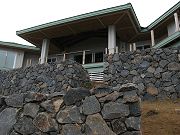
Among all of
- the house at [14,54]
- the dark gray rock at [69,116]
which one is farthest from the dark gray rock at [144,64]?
the house at [14,54]

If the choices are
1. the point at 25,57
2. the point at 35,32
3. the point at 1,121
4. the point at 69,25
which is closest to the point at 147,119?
the point at 1,121

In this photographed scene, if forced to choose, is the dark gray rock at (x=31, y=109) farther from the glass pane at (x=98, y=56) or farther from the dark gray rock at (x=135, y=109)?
the glass pane at (x=98, y=56)

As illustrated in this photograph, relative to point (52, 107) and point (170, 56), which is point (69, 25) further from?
point (52, 107)

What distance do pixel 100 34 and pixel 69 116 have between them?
15637mm

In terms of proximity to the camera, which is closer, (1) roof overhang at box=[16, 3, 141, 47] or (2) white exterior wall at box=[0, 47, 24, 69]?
(1) roof overhang at box=[16, 3, 141, 47]

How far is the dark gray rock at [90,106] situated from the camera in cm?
440

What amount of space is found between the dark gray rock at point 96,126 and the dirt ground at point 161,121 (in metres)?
2.48

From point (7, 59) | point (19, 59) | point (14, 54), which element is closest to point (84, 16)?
point (19, 59)

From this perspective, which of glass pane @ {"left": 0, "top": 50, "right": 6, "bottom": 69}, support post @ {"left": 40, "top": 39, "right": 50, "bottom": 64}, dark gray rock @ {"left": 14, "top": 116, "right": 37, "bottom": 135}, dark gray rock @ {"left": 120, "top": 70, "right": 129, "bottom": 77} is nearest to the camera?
dark gray rock @ {"left": 14, "top": 116, "right": 37, "bottom": 135}

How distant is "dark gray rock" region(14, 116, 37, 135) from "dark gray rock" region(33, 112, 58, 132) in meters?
0.11

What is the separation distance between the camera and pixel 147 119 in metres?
7.40

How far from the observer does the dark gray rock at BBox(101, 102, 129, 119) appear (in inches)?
164

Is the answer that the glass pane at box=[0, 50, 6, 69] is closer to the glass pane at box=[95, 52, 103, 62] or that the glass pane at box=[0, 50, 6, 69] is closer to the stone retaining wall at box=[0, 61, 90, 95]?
the stone retaining wall at box=[0, 61, 90, 95]

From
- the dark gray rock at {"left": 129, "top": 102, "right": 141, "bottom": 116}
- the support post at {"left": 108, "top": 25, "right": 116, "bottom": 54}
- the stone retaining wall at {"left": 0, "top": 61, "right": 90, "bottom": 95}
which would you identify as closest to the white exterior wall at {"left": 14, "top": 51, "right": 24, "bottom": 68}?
the stone retaining wall at {"left": 0, "top": 61, "right": 90, "bottom": 95}
